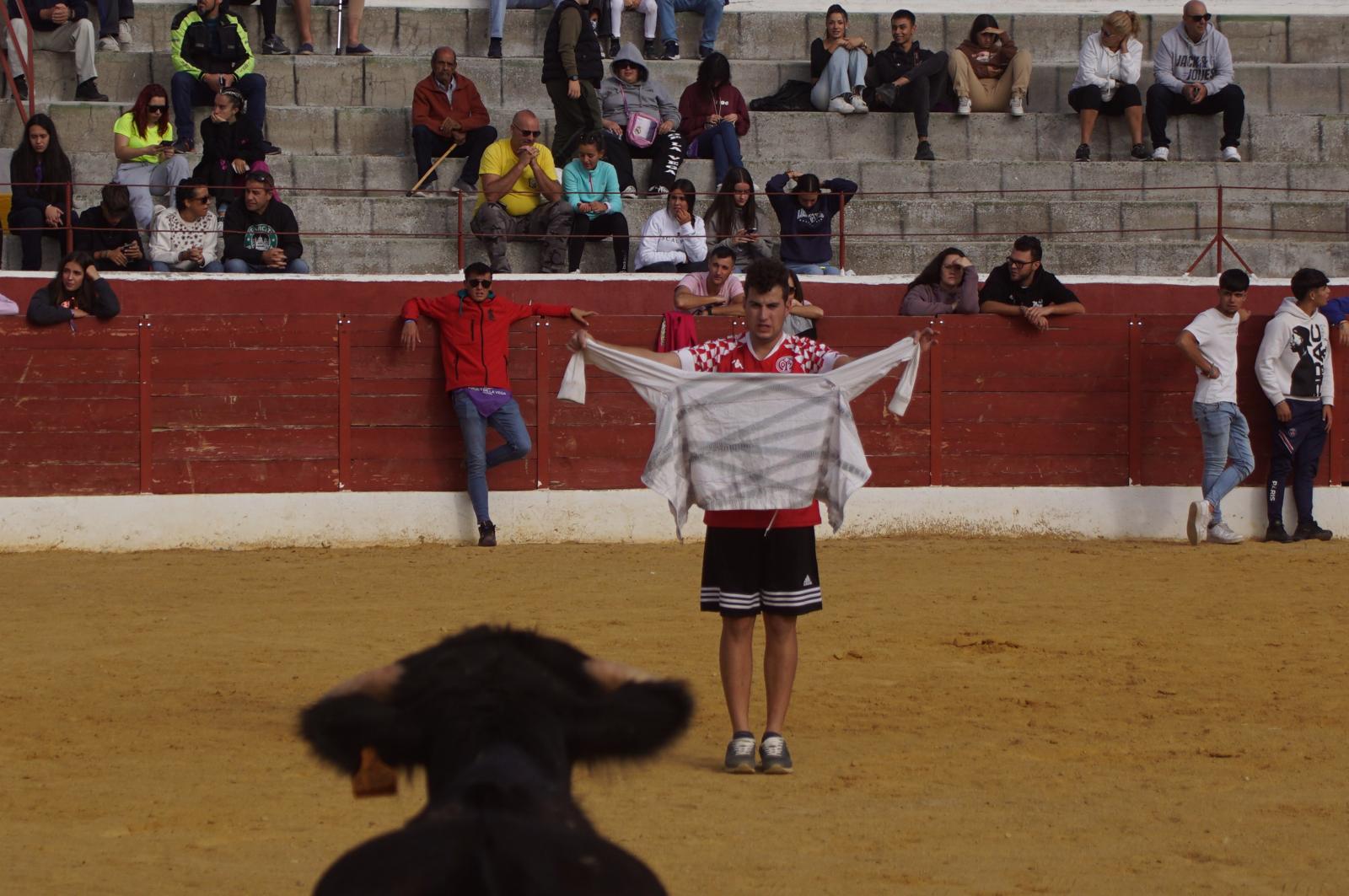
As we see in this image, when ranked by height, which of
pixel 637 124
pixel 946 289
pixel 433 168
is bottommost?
pixel 946 289

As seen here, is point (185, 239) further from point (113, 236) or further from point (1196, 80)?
point (1196, 80)

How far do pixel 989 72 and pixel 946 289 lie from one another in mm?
4131

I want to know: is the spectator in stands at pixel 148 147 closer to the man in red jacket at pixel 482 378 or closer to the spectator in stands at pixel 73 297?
the spectator in stands at pixel 73 297

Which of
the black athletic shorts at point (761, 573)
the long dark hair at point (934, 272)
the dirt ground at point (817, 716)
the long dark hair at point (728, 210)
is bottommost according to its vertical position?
the dirt ground at point (817, 716)


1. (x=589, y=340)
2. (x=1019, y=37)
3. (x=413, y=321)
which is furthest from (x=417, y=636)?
(x=1019, y=37)

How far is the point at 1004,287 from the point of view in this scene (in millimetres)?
11836

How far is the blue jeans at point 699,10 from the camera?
15.5 m

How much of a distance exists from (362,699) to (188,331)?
919 cm

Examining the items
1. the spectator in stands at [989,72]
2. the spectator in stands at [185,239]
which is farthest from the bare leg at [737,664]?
the spectator in stands at [989,72]

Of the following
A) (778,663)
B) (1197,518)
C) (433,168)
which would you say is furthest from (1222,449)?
(778,663)

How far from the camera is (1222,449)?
36.9 feet

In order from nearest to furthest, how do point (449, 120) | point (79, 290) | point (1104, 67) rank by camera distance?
point (79, 290), point (449, 120), point (1104, 67)

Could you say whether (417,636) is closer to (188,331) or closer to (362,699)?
(188,331)

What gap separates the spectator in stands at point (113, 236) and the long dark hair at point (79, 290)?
0.71m
